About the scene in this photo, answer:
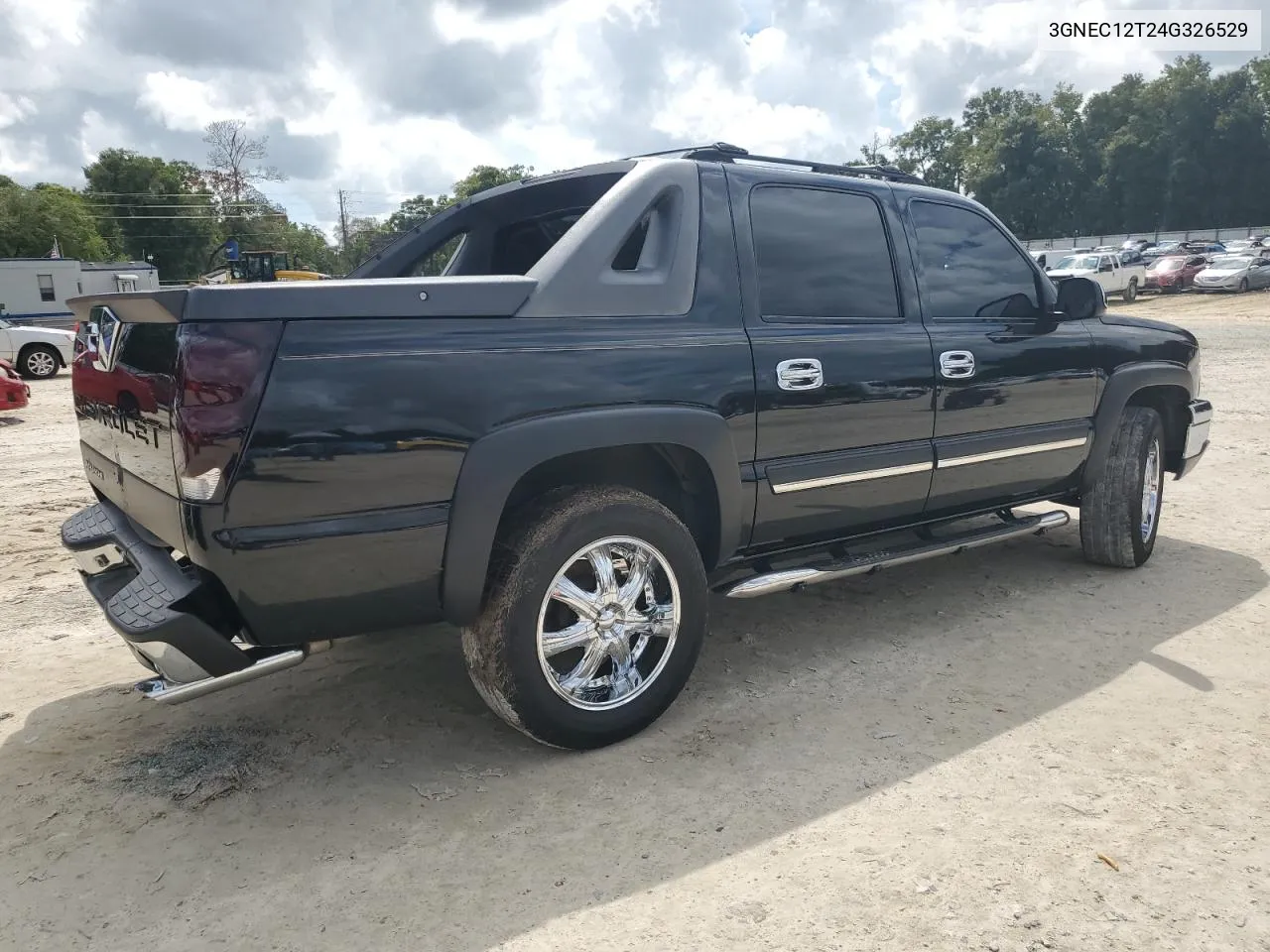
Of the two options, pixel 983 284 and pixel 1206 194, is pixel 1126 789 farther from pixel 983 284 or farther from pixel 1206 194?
pixel 1206 194

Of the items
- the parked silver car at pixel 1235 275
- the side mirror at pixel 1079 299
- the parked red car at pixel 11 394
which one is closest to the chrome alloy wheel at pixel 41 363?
the parked red car at pixel 11 394

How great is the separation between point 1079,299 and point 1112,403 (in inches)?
22.8

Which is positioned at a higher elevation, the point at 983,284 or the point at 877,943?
the point at 983,284

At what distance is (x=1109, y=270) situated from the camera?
102 ft

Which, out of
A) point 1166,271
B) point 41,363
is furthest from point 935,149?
point 41,363

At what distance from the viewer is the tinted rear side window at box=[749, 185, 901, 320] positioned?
3.46m

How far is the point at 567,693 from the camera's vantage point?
300cm

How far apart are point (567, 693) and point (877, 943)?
3.89ft

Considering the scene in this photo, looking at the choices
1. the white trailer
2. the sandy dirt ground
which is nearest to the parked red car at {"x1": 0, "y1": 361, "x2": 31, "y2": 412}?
the sandy dirt ground

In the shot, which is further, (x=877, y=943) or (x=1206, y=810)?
(x=1206, y=810)

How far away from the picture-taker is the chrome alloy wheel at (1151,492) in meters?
5.01

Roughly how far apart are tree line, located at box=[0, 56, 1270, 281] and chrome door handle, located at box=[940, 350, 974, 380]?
61390 mm

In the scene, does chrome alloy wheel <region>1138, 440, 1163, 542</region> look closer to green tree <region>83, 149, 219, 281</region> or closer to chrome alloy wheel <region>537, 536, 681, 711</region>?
chrome alloy wheel <region>537, 536, 681, 711</region>

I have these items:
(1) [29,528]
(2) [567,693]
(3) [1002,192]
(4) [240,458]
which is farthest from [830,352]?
(3) [1002,192]
